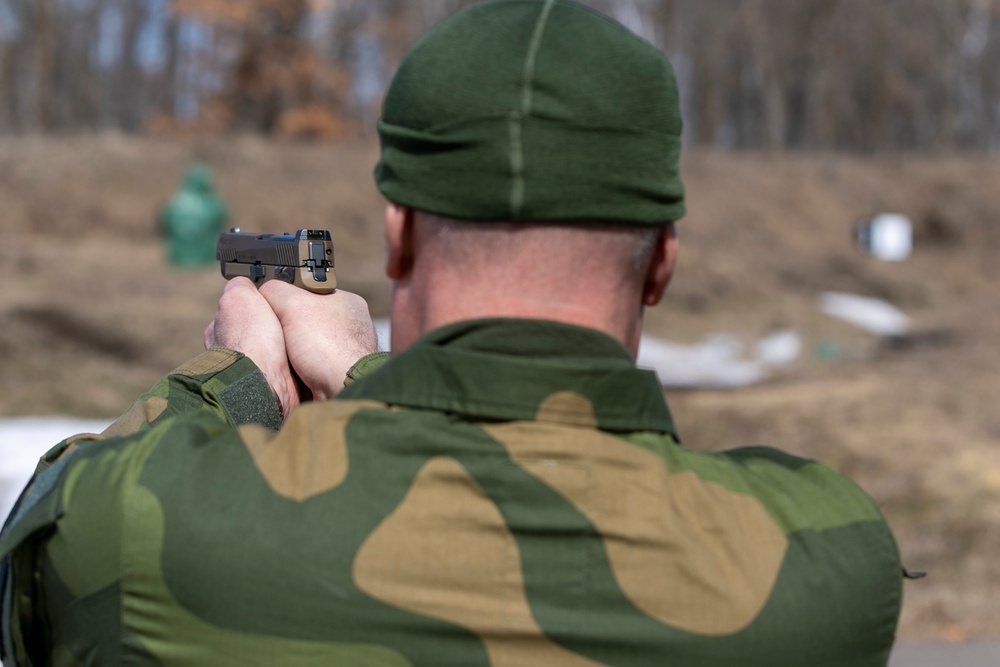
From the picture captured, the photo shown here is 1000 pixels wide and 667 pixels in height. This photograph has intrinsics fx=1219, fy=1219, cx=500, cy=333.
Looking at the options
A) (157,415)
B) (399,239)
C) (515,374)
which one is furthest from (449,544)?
(157,415)

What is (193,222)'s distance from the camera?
15.9m

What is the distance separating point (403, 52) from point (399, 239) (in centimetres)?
3247

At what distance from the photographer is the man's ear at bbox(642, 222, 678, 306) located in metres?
1.34

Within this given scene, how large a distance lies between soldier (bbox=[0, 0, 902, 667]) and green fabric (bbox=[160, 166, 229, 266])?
14.8m

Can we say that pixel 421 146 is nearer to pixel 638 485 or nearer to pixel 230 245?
pixel 638 485

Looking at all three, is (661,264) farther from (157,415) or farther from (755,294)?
(755,294)

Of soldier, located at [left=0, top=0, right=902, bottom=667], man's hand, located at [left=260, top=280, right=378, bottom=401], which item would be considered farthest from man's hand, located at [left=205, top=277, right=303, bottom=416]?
soldier, located at [left=0, top=0, right=902, bottom=667]

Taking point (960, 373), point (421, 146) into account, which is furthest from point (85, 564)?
point (960, 373)

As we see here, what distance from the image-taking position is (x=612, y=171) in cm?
125

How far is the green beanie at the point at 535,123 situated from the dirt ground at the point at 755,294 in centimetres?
437

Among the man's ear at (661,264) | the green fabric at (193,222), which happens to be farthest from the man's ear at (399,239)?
the green fabric at (193,222)

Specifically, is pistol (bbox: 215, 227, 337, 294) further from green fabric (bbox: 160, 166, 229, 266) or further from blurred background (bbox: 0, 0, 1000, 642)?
green fabric (bbox: 160, 166, 229, 266)

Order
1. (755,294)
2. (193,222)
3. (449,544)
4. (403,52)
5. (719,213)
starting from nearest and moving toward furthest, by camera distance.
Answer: (449,544) → (193,222) → (755,294) → (719,213) → (403,52)

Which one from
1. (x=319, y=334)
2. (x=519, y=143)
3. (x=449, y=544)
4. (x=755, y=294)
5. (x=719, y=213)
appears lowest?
(x=755, y=294)
